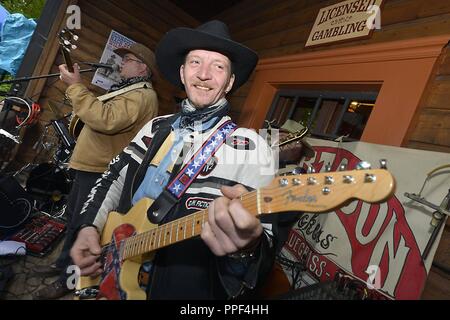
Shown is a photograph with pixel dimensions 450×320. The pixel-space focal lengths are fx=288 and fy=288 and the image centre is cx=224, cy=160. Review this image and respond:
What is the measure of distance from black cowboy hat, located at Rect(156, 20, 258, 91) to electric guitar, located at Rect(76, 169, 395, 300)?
102 centimetres

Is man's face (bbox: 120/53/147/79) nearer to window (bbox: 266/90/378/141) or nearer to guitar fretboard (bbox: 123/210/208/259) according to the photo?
window (bbox: 266/90/378/141)

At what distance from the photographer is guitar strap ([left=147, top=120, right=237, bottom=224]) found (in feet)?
4.82

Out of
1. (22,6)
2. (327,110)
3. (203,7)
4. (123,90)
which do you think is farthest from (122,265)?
(22,6)

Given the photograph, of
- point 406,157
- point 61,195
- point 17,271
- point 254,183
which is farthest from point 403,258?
point 61,195

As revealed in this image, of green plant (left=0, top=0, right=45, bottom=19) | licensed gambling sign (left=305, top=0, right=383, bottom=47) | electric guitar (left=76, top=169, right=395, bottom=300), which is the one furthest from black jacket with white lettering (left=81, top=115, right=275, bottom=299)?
green plant (left=0, top=0, right=45, bottom=19)

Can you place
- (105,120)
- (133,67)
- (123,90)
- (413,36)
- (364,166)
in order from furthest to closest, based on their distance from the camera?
(133,67), (123,90), (105,120), (413,36), (364,166)

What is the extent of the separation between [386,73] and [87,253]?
259cm

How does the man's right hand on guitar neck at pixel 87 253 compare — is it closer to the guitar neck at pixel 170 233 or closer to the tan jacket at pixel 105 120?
the guitar neck at pixel 170 233

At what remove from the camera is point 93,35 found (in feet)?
17.2

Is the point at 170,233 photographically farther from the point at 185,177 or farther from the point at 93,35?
the point at 93,35

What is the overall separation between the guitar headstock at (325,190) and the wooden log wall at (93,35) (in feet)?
14.4

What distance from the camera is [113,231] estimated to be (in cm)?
164

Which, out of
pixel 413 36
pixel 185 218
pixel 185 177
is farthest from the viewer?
pixel 413 36
